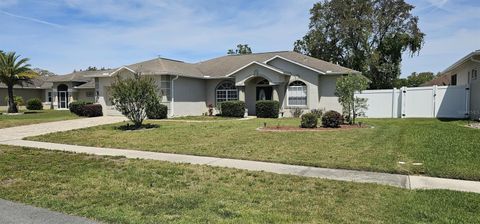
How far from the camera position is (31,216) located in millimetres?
5160

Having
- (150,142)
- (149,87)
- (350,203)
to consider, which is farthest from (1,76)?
(350,203)

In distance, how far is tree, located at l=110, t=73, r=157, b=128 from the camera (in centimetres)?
1739

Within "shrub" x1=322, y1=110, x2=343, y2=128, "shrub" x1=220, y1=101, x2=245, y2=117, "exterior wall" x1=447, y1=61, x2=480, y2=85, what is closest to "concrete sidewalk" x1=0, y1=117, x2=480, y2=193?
"shrub" x1=322, y1=110, x2=343, y2=128

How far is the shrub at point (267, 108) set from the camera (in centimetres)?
2509

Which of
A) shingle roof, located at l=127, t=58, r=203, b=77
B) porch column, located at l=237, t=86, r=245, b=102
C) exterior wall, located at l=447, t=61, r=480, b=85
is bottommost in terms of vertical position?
porch column, located at l=237, t=86, r=245, b=102

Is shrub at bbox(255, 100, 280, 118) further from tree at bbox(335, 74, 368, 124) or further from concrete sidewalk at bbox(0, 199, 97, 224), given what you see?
concrete sidewalk at bbox(0, 199, 97, 224)

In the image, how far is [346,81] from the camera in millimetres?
17891

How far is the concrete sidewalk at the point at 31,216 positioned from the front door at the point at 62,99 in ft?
129

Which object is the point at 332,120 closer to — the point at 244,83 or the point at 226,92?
the point at 244,83

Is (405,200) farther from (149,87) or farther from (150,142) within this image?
(149,87)

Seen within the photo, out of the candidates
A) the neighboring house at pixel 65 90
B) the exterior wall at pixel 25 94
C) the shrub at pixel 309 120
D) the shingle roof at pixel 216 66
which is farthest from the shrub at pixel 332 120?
the exterior wall at pixel 25 94

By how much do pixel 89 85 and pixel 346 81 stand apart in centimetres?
3032

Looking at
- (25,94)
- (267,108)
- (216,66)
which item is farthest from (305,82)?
(25,94)

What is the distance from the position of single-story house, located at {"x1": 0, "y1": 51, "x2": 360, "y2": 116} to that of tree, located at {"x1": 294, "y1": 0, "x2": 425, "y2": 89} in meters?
13.4
